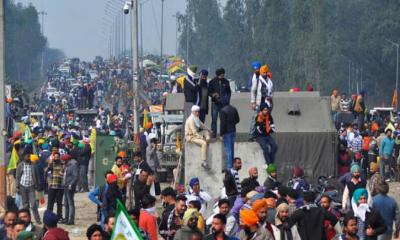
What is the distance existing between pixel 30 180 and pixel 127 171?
6.26 feet

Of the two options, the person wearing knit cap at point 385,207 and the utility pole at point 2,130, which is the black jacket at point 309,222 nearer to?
the person wearing knit cap at point 385,207

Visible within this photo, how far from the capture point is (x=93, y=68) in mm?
158375

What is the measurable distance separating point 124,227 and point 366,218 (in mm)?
4915

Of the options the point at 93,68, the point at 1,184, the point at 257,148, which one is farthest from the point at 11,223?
the point at 93,68

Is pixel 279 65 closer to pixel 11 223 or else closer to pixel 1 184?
pixel 1 184

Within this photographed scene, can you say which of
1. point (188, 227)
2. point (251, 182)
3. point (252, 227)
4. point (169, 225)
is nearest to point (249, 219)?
point (252, 227)

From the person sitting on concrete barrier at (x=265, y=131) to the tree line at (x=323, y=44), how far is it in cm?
6934

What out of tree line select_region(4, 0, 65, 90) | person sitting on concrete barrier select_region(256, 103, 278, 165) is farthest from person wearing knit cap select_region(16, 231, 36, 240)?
tree line select_region(4, 0, 65, 90)

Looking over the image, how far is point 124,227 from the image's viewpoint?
1473 cm

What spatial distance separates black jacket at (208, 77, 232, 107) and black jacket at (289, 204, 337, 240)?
878 centimetres

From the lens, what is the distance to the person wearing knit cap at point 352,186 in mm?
21422

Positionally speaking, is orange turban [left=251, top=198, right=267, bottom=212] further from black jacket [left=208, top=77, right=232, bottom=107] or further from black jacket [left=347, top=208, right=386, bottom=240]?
black jacket [left=208, top=77, right=232, bottom=107]

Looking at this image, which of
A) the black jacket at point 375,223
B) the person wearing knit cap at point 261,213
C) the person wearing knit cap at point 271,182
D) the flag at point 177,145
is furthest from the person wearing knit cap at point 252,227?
the flag at point 177,145

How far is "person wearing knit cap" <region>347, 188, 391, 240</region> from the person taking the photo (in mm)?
18500
